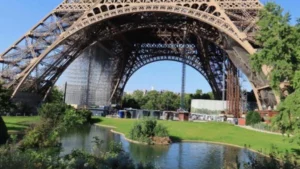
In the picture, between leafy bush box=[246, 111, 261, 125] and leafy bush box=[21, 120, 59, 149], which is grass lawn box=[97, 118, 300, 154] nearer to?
leafy bush box=[246, 111, 261, 125]

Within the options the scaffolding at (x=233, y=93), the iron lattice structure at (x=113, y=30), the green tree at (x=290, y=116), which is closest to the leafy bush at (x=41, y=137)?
the green tree at (x=290, y=116)

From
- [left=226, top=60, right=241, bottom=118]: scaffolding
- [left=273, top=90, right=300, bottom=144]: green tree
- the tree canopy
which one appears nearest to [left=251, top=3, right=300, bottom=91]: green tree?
the tree canopy

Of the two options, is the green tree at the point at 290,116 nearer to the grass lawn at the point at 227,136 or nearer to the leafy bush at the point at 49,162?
the grass lawn at the point at 227,136

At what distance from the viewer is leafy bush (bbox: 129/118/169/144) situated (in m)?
23.4

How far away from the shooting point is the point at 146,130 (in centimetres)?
2353

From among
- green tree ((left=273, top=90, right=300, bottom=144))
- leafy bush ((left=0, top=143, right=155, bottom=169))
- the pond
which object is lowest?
the pond

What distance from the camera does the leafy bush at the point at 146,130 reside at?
23.4m

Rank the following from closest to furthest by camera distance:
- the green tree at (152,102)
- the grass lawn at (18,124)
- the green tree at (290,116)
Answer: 1. the green tree at (290,116)
2. the grass lawn at (18,124)
3. the green tree at (152,102)

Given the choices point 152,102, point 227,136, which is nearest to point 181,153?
point 227,136

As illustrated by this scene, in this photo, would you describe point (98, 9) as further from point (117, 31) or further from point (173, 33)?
point (173, 33)

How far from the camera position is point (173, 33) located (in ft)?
168

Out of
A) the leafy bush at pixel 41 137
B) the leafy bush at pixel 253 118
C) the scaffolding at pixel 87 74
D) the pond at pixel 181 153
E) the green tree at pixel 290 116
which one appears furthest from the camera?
the scaffolding at pixel 87 74

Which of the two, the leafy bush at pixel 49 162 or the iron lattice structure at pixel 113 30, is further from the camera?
the iron lattice structure at pixel 113 30

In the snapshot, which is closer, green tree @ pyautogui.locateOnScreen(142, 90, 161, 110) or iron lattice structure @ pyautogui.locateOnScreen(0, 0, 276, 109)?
iron lattice structure @ pyautogui.locateOnScreen(0, 0, 276, 109)
